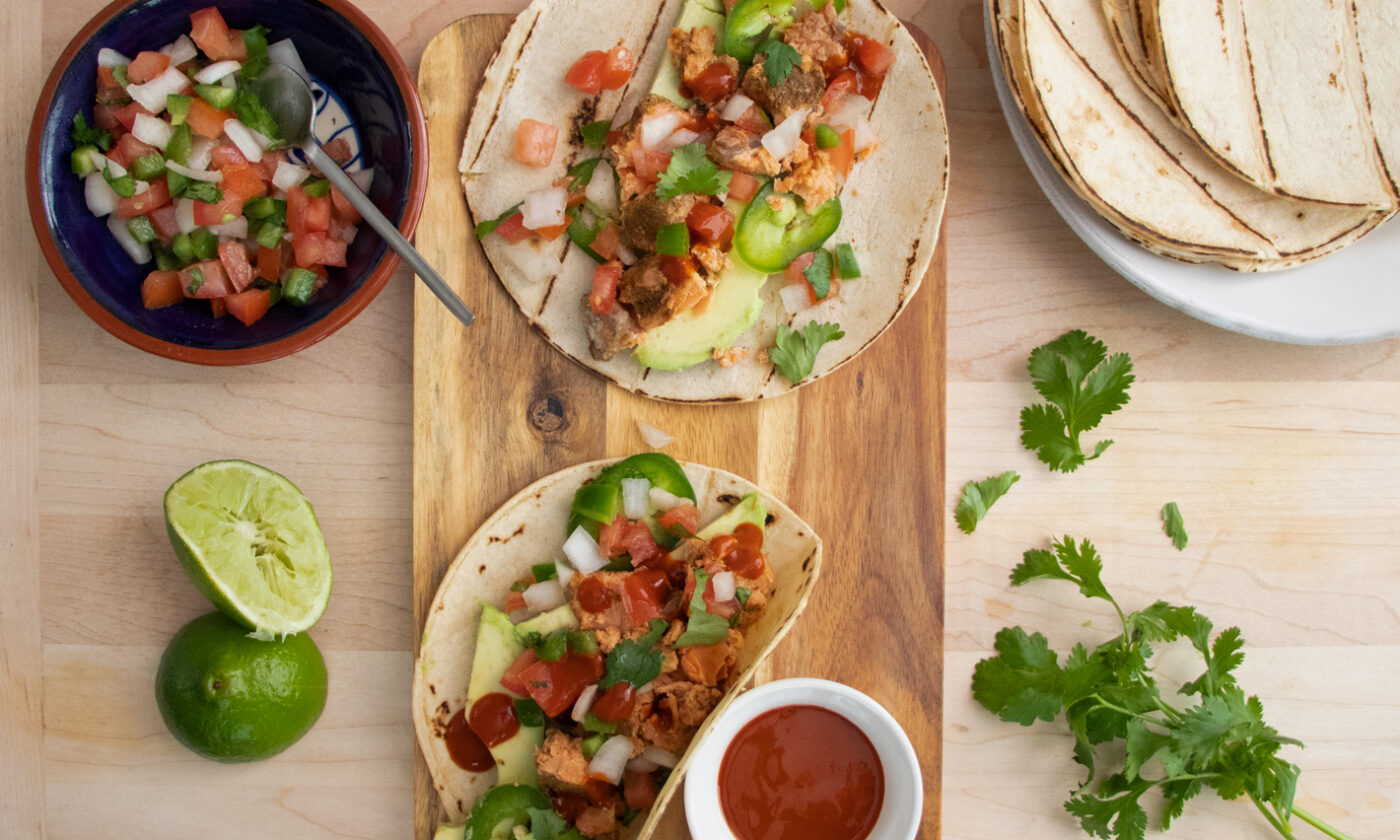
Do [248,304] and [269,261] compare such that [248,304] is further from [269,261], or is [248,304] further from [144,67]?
[144,67]

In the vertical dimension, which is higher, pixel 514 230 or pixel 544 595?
pixel 514 230

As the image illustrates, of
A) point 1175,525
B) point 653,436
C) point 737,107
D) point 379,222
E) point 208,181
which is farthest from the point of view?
point 1175,525

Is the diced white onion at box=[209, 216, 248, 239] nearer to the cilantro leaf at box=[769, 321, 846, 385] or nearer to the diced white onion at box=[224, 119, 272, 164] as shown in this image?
the diced white onion at box=[224, 119, 272, 164]

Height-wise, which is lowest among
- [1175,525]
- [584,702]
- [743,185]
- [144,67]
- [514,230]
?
[584,702]

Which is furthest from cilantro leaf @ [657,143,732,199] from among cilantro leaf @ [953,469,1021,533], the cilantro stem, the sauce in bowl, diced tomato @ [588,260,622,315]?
the cilantro stem

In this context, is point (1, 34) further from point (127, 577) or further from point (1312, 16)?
point (1312, 16)

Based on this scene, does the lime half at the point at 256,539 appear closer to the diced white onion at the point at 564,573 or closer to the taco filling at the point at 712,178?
the diced white onion at the point at 564,573

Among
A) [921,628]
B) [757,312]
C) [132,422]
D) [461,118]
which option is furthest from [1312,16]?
[132,422]

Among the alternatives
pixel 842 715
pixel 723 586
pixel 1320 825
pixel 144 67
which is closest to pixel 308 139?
pixel 144 67
